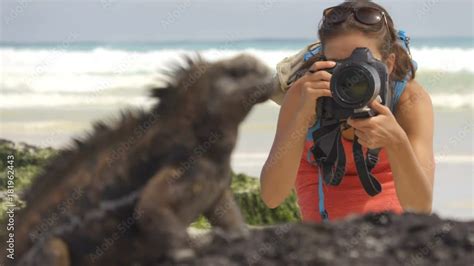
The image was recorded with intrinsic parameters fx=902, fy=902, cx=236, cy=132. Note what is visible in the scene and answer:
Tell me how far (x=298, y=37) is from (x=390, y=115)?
3653 centimetres

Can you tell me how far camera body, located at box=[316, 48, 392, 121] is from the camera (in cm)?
434

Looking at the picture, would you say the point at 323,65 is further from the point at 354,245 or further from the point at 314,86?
the point at 354,245

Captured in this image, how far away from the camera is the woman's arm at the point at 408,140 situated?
4387mm

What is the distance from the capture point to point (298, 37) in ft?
133

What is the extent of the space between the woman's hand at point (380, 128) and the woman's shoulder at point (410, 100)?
1.35 feet

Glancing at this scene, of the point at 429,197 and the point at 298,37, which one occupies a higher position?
the point at 429,197

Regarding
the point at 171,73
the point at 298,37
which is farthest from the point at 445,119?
the point at 298,37

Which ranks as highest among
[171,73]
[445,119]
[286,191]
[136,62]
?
[171,73]

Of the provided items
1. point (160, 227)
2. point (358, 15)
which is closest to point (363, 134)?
point (358, 15)

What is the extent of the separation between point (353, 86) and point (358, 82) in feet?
0.10

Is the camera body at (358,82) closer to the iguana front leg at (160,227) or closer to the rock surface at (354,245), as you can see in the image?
the rock surface at (354,245)

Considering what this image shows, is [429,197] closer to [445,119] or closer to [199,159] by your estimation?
[199,159]

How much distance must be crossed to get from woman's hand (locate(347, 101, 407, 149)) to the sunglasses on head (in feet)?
1.63

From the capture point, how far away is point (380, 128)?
4.37 m
